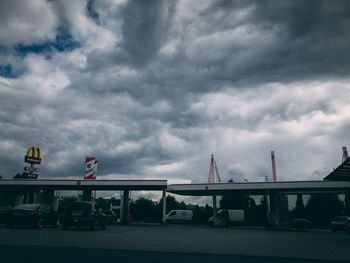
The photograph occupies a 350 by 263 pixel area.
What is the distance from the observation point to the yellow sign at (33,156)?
44.1m

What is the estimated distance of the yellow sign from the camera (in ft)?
145

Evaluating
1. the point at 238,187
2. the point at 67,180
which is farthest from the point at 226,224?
the point at 67,180

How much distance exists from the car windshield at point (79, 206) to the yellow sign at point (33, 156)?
29.5 m

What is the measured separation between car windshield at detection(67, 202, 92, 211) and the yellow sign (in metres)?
29.5

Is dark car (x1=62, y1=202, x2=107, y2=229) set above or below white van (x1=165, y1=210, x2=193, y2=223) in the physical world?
above

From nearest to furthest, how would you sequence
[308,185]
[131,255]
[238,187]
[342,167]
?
1. [131,255]
2. [342,167]
3. [308,185]
4. [238,187]

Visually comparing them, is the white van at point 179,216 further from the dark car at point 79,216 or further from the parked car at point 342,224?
the dark car at point 79,216

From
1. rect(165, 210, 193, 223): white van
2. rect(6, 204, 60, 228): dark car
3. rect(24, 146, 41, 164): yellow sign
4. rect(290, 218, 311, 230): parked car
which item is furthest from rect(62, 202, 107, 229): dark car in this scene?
rect(165, 210, 193, 223): white van

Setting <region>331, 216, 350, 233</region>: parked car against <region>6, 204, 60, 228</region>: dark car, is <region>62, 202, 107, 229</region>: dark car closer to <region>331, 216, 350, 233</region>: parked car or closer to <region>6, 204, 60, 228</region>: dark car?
<region>6, 204, 60, 228</region>: dark car

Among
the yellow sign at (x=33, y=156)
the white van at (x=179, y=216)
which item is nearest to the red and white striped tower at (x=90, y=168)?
the yellow sign at (x=33, y=156)

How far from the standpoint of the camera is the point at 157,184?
32906mm

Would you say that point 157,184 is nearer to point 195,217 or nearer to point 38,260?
point 195,217

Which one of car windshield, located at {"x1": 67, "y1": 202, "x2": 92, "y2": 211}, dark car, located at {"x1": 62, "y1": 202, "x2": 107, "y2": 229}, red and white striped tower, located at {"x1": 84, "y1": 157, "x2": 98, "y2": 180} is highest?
red and white striped tower, located at {"x1": 84, "y1": 157, "x2": 98, "y2": 180}

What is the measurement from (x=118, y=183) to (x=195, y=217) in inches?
847
